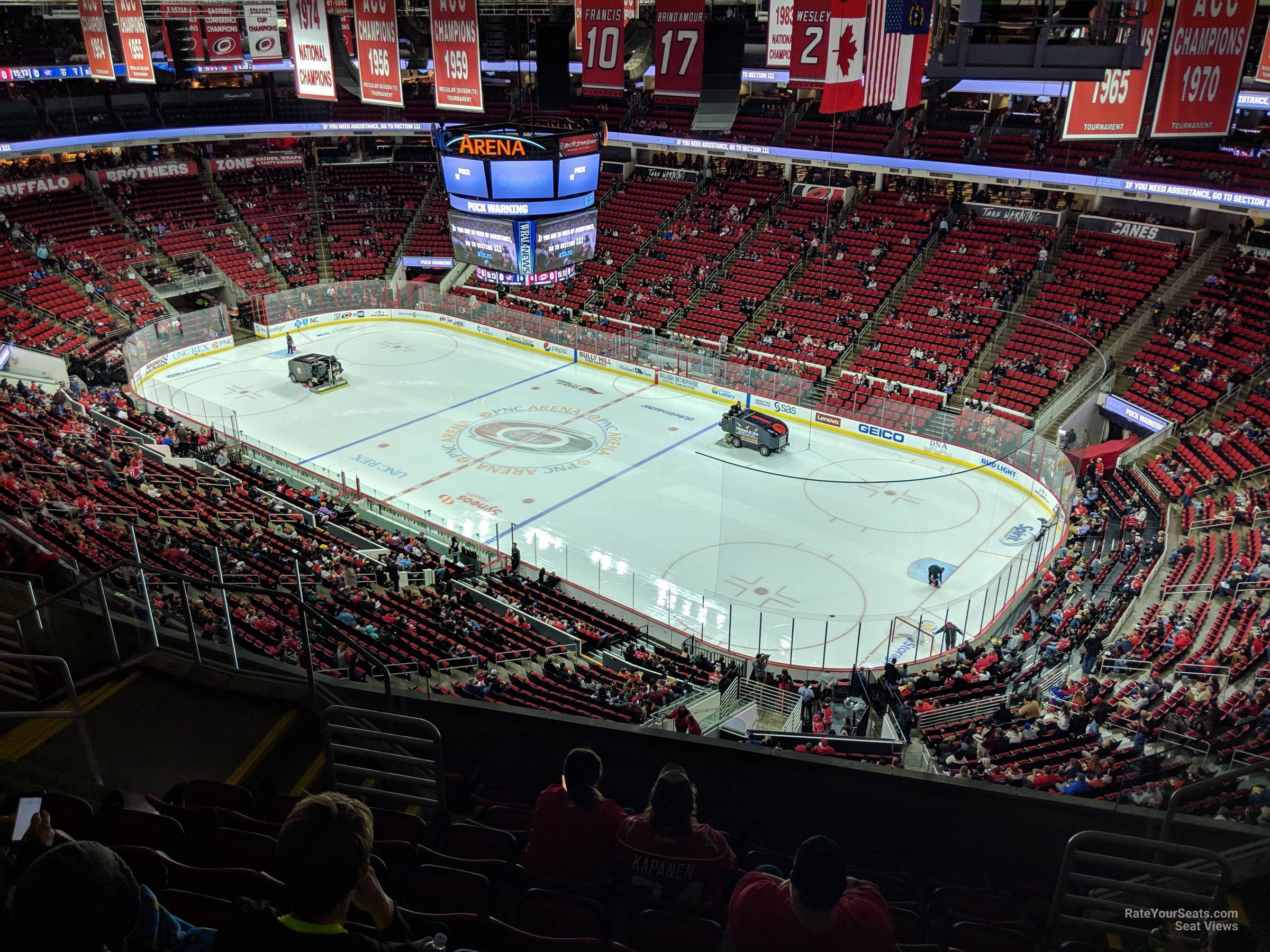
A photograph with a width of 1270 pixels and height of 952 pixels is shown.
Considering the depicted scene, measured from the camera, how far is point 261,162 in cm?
4778

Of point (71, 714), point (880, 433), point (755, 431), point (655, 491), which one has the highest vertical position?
point (71, 714)

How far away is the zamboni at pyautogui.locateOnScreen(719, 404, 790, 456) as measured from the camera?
27.2 metres

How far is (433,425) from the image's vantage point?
29719mm

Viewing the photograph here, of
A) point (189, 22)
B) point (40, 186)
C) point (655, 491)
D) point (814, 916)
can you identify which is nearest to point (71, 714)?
point (814, 916)

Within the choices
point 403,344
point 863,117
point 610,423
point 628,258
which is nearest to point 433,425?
point 610,423

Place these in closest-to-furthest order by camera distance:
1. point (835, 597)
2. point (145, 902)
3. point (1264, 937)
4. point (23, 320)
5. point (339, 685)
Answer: point (145, 902), point (1264, 937), point (339, 685), point (835, 597), point (23, 320)

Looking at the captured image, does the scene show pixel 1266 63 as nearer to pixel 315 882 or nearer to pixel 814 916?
pixel 814 916

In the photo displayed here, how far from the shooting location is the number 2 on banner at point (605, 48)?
19.3m

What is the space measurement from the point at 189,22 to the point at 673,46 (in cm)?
2573

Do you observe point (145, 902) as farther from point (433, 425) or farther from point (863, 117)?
point (863, 117)

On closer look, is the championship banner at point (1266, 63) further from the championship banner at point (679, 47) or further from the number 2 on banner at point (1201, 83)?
the championship banner at point (679, 47)

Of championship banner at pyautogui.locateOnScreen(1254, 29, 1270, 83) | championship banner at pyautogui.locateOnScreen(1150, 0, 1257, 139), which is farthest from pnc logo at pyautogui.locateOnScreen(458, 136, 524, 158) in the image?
championship banner at pyautogui.locateOnScreen(1254, 29, 1270, 83)

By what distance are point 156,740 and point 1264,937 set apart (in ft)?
23.0

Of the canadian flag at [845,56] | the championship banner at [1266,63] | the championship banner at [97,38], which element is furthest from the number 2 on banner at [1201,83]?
the championship banner at [97,38]
